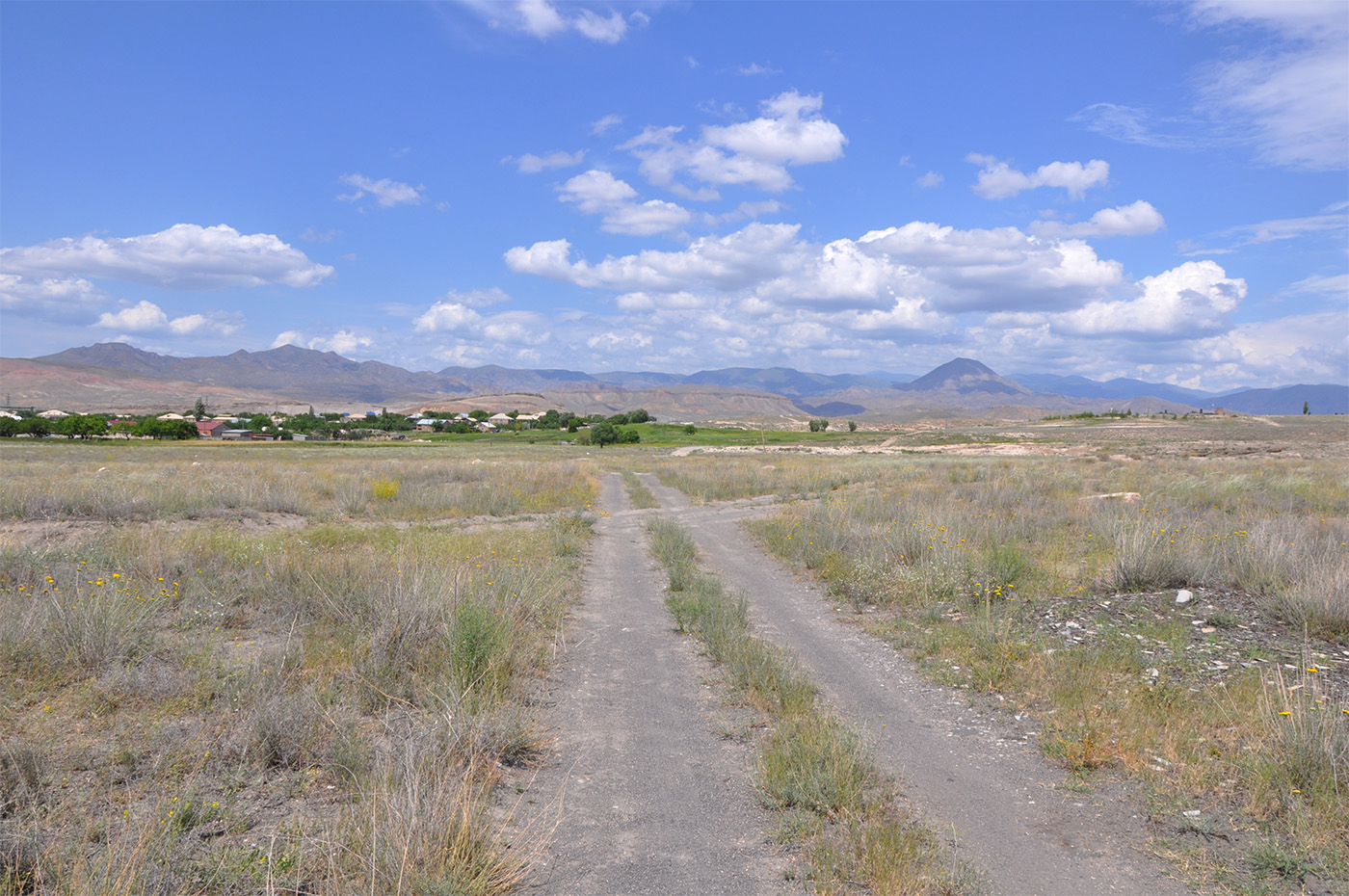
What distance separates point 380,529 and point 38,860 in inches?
530

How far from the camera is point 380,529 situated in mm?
15938

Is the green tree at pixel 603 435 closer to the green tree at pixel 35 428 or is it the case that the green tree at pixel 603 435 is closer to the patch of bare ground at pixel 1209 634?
the green tree at pixel 35 428

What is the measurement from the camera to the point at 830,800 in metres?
4.33

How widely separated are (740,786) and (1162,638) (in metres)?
5.72

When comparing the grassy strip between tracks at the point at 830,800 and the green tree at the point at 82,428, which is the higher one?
the green tree at the point at 82,428

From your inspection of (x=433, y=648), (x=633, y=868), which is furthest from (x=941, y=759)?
(x=433, y=648)

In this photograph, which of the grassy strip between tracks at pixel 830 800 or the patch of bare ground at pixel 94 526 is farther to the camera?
the patch of bare ground at pixel 94 526

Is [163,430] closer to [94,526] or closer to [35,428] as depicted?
[35,428]

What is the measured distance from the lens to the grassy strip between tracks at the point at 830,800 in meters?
3.61

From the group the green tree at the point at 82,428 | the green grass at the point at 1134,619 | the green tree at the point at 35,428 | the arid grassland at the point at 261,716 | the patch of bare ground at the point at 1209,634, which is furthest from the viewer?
the green tree at the point at 82,428

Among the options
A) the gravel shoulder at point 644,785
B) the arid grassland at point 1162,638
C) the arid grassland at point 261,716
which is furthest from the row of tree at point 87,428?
the gravel shoulder at point 644,785

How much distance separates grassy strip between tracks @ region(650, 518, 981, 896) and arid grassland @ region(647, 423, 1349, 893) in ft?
4.80

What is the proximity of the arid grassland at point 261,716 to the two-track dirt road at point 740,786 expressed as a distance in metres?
0.50

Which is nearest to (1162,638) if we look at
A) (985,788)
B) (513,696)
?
(985,788)
